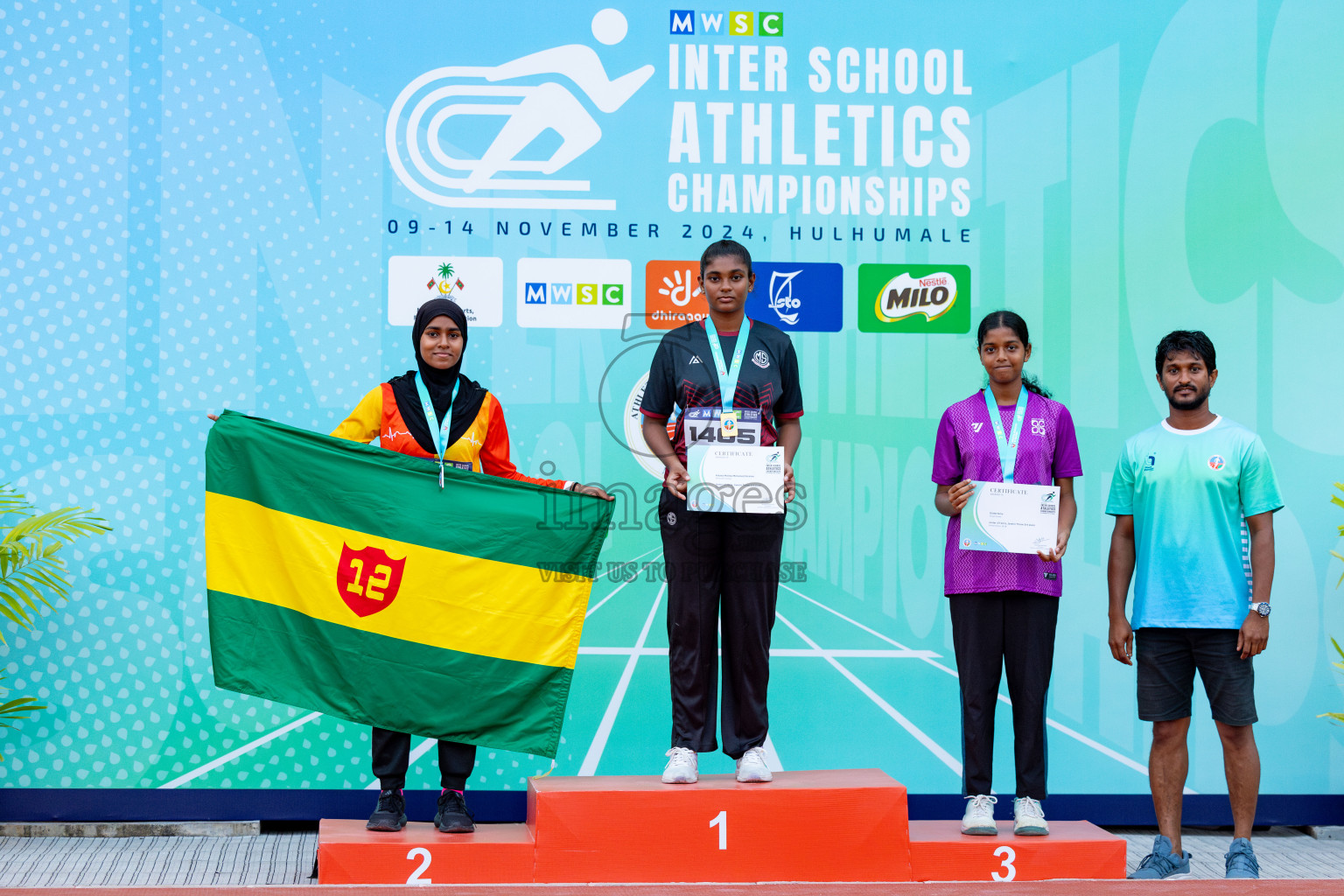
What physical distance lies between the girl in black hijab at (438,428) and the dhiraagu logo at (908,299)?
1308 millimetres

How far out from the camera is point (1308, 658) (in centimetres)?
363

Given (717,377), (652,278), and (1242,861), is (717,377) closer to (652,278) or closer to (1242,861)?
(652,278)

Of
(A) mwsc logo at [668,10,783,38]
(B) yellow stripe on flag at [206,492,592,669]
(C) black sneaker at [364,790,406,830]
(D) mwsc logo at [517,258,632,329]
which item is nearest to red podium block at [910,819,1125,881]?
(B) yellow stripe on flag at [206,492,592,669]

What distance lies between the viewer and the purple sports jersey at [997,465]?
2793mm

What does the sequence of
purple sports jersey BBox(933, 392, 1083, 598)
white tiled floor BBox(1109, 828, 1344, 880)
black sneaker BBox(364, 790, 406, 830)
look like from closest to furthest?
black sneaker BBox(364, 790, 406, 830)
purple sports jersey BBox(933, 392, 1083, 598)
white tiled floor BBox(1109, 828, 1344, 880)

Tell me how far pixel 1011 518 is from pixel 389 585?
174 centimetres

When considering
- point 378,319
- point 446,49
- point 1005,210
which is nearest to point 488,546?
point 378,319

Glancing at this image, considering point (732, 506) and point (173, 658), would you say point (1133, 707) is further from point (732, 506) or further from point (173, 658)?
point (173, 658)

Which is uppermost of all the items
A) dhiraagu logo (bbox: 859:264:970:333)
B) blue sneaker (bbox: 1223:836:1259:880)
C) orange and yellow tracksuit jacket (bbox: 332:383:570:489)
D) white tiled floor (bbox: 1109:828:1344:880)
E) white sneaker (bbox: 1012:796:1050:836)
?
dhiraagu logo (bbox: 859:264:970:333)

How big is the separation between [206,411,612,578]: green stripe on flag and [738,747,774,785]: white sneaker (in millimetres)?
861

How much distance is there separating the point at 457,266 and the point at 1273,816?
3526mm

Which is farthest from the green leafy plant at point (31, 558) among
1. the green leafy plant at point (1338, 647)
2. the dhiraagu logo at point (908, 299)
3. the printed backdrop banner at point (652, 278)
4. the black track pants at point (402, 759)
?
A: the green leafy plant at point (1338, 647)

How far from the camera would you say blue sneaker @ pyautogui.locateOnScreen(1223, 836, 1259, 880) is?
2.87m

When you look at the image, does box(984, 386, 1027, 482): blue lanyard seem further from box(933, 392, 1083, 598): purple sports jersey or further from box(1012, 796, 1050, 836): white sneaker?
box(1012, 796, 1050, 836): white sneaker
